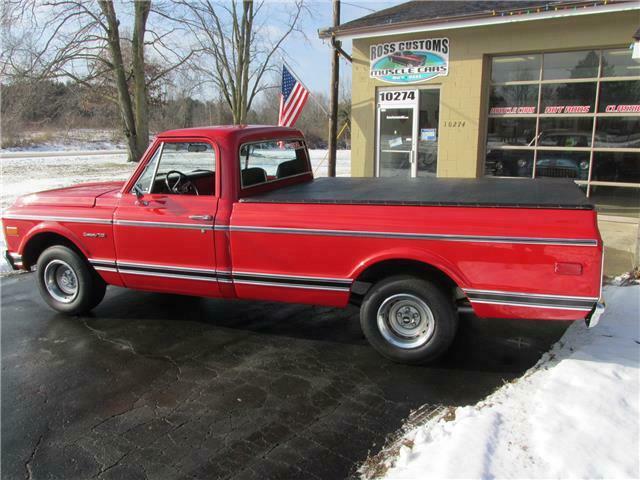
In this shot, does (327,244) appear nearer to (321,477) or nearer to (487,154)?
(321,477)

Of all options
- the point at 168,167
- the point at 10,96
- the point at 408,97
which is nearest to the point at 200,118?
the point at 10,96

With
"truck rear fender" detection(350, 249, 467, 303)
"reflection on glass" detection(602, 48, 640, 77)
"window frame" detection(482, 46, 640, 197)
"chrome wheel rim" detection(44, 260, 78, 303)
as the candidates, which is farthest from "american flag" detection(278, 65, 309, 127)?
"truck rear fender" detection(350, 249, 467, 303)

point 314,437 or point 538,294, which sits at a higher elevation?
point 538,294

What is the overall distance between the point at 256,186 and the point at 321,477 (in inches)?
111

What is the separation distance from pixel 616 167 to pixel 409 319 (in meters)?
7.32

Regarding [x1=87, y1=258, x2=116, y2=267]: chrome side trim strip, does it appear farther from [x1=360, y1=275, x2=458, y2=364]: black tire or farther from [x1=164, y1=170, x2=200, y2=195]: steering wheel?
[x1=360, y1=275, x2=458, y2=364]: black tire

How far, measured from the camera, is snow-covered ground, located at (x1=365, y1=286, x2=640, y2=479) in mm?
2725

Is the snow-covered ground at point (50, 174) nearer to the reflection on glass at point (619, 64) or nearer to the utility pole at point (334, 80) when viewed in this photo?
the utility pole at point (334, 80)

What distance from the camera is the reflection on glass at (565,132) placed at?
9562mm

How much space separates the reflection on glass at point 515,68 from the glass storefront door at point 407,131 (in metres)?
1.16

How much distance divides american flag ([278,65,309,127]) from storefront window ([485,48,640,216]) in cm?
414

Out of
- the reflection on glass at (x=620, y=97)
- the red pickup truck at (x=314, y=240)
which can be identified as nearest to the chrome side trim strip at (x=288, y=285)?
the red pickup truck at (x=314, y=240)

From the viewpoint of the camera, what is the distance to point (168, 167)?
5020 mm

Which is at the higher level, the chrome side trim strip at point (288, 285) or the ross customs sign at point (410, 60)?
the ross customs sign at point (410, 60)
